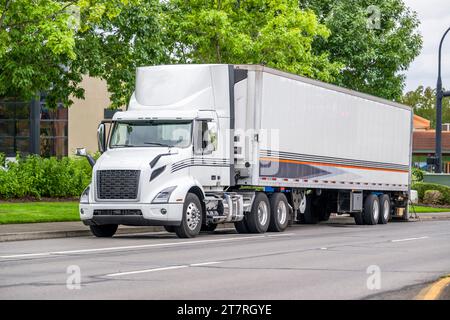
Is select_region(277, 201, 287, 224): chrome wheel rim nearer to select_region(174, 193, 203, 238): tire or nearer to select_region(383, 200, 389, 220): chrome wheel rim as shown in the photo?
select_region(174, 193, 203, 238): tire

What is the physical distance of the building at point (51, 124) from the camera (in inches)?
2430

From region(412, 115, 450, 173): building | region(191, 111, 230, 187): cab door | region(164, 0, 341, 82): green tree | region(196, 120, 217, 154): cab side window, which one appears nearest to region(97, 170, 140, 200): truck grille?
region(191, 111, 230, 187): cab door

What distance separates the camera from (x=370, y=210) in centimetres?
3341

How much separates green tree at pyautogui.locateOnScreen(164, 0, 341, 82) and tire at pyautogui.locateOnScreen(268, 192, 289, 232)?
11169 millimetres

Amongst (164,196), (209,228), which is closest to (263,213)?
(209,228)

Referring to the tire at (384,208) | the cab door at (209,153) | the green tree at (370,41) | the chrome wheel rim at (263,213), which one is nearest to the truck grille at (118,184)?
the cab door at (209,153)

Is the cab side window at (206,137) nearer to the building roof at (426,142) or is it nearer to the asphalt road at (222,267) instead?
the asphalt road at (222,267)

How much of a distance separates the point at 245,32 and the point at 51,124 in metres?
27.0

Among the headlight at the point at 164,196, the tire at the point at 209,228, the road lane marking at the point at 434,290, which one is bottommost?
the tire at the point at 209,228

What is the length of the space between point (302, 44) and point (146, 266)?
23.8 m

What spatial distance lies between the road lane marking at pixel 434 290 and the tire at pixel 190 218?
10.1m

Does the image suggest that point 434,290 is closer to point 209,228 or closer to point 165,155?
point 165,155

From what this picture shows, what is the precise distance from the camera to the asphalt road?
39.9 feet
